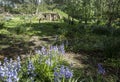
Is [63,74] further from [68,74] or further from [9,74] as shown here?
[9,74]

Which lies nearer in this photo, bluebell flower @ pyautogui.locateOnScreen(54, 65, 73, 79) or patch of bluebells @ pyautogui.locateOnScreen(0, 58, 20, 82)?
patch of bluebells @ pyautogui.locateOnScreen(0, 58, 20, 82)

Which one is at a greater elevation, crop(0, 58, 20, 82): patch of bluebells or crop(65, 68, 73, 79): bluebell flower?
crop(0, 58, 20, 82): patch of bluebells

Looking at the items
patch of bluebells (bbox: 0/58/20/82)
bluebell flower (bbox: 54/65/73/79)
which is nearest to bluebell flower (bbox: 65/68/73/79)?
bluebell flower (bbox: 54/65/73/79)

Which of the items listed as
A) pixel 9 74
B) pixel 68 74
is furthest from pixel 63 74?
pixel 9 74

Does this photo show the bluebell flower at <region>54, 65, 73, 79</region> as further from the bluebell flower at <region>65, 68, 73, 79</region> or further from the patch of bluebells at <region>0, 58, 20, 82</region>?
the patch of bluebells at <region>0, 58, 20, 82</region>

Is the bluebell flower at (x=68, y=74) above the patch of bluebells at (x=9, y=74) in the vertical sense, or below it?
below

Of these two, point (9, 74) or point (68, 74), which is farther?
point (68, 74)

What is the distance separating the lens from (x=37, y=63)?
268 inches

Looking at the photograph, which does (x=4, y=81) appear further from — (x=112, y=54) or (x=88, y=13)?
(x=88, y=13)

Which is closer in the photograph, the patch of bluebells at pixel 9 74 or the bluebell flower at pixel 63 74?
the patch of bluebells at pixel 9 74

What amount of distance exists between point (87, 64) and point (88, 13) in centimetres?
1723

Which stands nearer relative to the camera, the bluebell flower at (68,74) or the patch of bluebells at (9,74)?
the patch of bluebells at (9,74)

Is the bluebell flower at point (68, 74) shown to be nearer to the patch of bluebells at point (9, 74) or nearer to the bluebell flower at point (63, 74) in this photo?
the bluebell flower at point (63, 74)

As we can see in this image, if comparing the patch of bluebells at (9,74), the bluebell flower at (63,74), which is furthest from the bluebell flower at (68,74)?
the patch of bluebells at (9,74)
